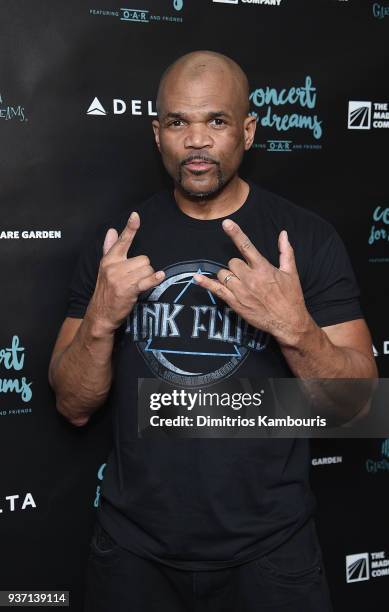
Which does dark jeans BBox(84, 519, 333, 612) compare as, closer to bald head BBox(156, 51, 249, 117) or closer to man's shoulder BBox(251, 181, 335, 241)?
man's shoulder BBox(251, 181, 335, 241)

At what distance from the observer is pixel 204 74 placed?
1484mm

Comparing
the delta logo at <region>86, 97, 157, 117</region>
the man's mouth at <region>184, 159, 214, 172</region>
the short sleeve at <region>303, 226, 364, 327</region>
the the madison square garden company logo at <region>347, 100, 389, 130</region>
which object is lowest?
the short sleeve at <region>303, 226, 364, 327</region>

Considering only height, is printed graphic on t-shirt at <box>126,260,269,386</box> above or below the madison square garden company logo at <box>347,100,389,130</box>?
below

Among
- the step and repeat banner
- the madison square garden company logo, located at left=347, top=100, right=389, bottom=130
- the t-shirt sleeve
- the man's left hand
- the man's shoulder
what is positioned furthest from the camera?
the madison square garden company logo, located at left=347, top=100, right=389, bottom=130

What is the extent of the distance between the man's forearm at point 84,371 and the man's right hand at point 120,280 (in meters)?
0.04

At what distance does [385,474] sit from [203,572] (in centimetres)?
92

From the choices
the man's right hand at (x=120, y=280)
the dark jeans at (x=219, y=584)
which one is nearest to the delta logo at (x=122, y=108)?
the man's right hand at (x=120, y=280)

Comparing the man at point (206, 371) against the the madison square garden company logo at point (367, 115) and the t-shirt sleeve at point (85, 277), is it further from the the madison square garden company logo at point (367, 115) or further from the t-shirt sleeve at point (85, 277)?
the the madison square garden company logo at point (367, 115)

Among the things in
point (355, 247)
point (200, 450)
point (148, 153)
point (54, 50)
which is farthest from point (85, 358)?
point (355, 247)

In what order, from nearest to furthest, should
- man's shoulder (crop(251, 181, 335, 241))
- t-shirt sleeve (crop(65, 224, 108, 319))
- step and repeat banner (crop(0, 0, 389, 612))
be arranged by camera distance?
man's shoulder (crop(251, 181, 335, 241)) < t-shirt sleeve (crop(65, 224, 108, 319)) < step and repeat banner (crop(0, 0, 389, 612))

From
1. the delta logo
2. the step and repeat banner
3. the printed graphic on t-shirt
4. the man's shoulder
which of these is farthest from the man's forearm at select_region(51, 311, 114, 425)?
the delta logo

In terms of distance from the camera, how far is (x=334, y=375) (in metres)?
1.39

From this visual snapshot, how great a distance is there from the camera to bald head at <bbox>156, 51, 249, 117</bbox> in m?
1.49

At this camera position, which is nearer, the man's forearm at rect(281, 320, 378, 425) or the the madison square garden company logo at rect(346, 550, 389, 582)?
the man's forearm at rect(281, 320, 378, 425)
